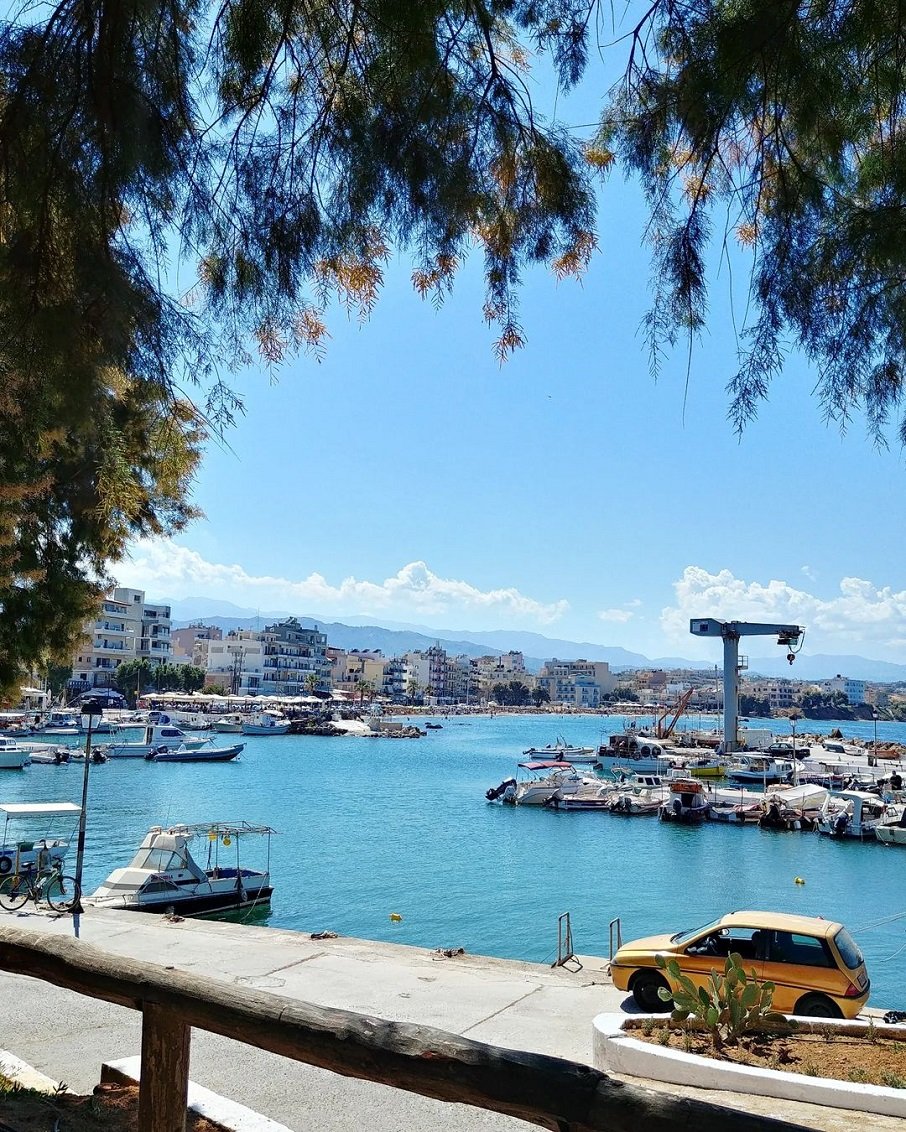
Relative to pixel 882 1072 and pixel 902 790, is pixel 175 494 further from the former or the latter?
pixel 902 790

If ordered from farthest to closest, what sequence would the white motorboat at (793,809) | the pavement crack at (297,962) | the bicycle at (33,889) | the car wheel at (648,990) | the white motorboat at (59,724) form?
the white motorboat at (59,724)
the white motorboat at (793,809)
the bicycle at (33,889)
the pavement crack at (297,962)
the car wheel at (648,990)

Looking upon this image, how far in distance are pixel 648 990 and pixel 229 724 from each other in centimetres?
9500

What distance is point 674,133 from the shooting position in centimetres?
418

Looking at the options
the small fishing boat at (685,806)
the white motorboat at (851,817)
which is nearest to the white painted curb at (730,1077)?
the white motorboat at (851,817)

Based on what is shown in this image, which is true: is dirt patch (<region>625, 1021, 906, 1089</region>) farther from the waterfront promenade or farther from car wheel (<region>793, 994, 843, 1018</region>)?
car wheel (<region>793, 994, 843, 1018</region>)

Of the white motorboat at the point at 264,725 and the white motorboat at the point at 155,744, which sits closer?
the white motorboat at the point at 155,744

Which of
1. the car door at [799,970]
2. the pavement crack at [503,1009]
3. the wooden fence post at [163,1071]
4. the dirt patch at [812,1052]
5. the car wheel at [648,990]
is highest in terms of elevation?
the wooden fence post at [163,1071]

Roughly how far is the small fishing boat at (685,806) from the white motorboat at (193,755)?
1547 inches

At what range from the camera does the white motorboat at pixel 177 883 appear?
21078mm

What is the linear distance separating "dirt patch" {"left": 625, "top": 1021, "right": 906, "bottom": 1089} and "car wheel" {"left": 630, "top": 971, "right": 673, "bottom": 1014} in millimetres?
2886

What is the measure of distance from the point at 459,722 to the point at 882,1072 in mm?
152069

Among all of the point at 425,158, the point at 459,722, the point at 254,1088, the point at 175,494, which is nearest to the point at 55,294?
the point at 425,158

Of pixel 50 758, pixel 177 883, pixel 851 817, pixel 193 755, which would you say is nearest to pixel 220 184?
pixel 177 883

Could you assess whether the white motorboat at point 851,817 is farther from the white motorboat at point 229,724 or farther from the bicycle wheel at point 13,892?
the white motorboat at point 229,724
